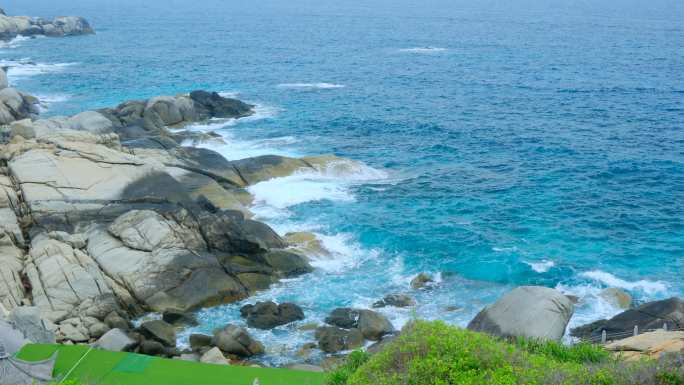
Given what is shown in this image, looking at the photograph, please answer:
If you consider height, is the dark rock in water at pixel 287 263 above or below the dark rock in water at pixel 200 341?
above

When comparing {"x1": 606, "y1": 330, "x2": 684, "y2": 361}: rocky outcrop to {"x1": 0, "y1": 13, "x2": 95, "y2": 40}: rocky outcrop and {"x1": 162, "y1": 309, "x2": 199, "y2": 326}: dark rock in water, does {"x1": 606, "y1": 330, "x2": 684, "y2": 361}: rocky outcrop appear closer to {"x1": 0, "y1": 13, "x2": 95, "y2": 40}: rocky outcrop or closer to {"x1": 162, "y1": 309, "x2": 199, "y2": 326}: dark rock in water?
{"x1": 162, "y1": 309, "x2": 199, "y2": 326}: dark rock in water

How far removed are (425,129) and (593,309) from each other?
2954 centimetres

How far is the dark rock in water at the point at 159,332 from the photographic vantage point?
2569 cm

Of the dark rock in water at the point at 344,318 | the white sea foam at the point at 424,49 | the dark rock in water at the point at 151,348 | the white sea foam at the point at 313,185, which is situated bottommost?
the dark rock in water at the point at 344,318

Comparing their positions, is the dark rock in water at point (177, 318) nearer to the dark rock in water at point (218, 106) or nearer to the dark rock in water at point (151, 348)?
the dark rock in water at point (151, 348)

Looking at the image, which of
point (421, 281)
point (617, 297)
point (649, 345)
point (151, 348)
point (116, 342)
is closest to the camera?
point (649, 345)

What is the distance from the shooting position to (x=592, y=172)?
44.9 meters

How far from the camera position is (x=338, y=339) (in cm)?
2639

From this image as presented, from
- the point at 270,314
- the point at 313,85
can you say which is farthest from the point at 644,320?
the point at 313,85

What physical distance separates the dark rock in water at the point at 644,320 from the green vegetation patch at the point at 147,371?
12.4 metres

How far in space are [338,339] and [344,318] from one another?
1933mm

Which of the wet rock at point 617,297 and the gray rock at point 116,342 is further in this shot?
the wet rock at point 617,297

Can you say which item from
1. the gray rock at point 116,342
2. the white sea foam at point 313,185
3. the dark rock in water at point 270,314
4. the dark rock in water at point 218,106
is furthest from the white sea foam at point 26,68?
the gray rock at point 116,342

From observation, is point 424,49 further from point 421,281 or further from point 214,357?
point 214,357
